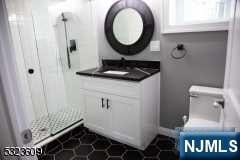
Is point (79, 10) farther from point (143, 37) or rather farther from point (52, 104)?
point (52, 104)

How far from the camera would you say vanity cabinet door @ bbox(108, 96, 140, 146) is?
6.05ft

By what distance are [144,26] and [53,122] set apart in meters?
1.93

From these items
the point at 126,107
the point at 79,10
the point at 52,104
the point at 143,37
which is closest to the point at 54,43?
the point at 79,10

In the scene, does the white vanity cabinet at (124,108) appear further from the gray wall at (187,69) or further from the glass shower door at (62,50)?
the glass shower door at (62,50)

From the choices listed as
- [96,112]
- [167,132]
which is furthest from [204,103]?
[96,112]

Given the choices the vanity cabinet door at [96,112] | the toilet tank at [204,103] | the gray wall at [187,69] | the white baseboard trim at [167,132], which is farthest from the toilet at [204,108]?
the vanity cabinet door at [96,112]

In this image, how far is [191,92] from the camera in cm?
178

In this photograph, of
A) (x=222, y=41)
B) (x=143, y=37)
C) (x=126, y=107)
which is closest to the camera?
(x=222, y=41)

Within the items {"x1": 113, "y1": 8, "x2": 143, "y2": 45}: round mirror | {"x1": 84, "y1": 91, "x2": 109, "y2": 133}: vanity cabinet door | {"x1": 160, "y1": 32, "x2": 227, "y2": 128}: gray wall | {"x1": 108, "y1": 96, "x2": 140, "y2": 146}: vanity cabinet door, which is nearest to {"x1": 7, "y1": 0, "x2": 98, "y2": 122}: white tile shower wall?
{"x1": 113, "y1": 8, "x2": 143, "y2": 45}: round mirror

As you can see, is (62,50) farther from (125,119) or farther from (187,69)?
(187,69)

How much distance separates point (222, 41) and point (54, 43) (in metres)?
2.42

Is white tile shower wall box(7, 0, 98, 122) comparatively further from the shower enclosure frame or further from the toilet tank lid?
the shower enclosure frame

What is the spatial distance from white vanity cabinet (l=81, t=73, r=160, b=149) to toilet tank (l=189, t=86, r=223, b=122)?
18.0 inches

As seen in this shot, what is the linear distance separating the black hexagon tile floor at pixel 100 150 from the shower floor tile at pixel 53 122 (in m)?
0.18
